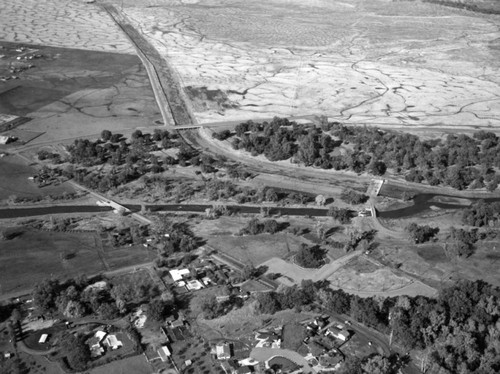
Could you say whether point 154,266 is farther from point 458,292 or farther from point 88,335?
point 458,292

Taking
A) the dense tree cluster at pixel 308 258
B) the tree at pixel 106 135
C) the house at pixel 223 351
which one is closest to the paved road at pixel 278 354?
the house at pixel 223 351

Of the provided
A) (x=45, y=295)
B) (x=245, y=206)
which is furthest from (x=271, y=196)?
(x=45, y=295)

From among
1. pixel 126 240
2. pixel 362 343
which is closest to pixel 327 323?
pixel 362 343

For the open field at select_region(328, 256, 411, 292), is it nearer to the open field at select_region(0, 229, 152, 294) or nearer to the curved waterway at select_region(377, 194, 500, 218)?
the curved waterway at select_region(377, 194, 500, 218)

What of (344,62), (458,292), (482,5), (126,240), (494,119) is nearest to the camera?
(458,292)

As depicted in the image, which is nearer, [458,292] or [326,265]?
[458,292]

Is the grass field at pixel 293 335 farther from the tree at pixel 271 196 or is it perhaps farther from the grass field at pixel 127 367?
the tree at pixel 271 196
